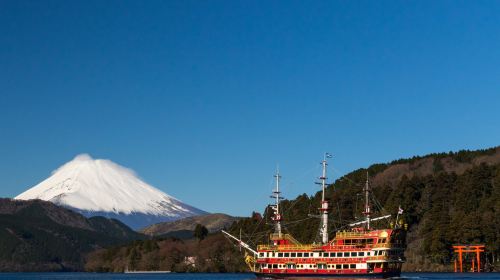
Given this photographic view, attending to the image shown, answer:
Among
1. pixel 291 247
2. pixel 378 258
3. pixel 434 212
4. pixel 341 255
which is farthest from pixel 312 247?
pixel 434 212

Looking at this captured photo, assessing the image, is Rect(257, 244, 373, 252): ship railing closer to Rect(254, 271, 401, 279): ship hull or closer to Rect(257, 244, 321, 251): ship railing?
Rect(257, 244, 321, 251): ship railing

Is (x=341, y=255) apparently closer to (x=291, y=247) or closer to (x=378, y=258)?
(x=378, y=258)

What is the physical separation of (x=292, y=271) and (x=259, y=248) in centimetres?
640

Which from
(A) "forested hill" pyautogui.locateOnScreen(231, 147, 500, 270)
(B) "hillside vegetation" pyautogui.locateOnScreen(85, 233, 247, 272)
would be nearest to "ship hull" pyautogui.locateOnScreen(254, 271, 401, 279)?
(A) "forested hill" pyautogui.locateOnScreen(231, 147, 500, 270)

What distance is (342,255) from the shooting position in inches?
4053

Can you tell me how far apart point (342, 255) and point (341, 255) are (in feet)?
0.54

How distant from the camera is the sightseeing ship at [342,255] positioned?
328 feet

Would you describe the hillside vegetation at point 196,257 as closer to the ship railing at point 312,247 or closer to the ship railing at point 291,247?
the ship railing at point 291,247

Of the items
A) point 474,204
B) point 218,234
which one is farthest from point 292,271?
point 218,234

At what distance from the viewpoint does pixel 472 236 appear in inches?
5153

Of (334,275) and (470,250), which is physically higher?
(470,250)

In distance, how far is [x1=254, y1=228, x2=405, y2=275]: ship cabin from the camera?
100 m

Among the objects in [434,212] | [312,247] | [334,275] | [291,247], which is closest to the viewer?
[334,275]

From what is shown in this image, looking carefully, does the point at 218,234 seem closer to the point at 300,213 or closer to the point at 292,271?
the point at 300,213
